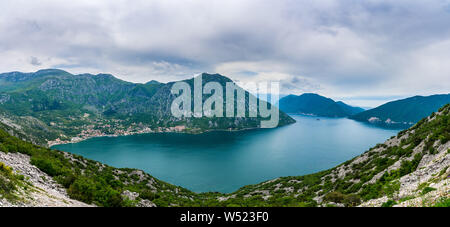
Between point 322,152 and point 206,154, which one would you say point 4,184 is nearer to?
point 206,154

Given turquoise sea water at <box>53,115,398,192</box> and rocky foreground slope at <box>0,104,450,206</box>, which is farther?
turquoise sea water at <box>53,115,398,192</box>

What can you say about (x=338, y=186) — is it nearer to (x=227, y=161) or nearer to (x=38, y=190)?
(x=38, y=190)

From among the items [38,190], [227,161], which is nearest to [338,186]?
[38,190]

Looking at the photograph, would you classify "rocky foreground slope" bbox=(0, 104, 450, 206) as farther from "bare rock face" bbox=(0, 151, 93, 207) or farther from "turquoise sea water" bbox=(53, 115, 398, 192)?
"turquoise sea water" bbox=(53, 115, 398, 192)

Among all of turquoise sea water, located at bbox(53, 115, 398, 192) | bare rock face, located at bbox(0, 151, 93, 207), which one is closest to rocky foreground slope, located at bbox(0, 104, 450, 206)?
bare rock face, located at bbox(0, 151, 93, 207)

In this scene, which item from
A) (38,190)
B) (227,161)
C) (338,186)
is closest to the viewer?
(38,190)

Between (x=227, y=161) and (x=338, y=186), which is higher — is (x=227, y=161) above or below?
below

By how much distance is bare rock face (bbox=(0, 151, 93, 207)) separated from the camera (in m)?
9.87

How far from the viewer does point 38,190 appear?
1192 centimetres

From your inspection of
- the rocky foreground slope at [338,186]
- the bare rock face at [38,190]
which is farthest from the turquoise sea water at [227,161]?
the bare rock face at [38,190]
